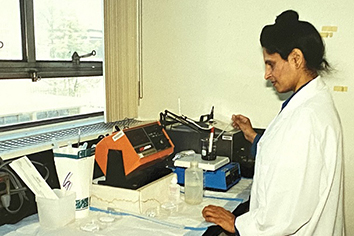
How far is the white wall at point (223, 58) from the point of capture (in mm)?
2180

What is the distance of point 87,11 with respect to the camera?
250cm

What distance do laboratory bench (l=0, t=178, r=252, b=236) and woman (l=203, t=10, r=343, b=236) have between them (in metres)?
0.15

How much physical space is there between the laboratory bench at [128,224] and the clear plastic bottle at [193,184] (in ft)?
0.12

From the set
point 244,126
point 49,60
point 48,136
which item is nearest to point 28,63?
point 49,60

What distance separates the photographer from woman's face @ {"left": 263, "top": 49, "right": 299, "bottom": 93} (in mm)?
1435

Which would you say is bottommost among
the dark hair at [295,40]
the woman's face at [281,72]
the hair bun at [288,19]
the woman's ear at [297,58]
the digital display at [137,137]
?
the digital display at [137,137]

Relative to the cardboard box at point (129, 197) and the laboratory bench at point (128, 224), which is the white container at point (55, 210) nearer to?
the laboratory bench at point (128, 224)

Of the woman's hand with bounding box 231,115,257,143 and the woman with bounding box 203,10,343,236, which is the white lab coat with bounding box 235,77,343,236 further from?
the woman's hand with bounding box 231,115,257,143

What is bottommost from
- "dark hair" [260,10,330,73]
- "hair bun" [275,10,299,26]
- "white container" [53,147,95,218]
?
"white container" [53,147,95,218]

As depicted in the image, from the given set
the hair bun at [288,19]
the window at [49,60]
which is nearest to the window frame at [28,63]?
the window at [49,60]

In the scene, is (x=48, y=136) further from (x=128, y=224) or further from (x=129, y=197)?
(x=128, y=224)

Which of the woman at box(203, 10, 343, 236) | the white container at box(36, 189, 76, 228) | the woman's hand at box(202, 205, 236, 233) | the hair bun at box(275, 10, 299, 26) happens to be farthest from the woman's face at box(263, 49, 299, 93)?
the white container at box(36, 189, 76, 228)

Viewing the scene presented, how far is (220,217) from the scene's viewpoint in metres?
1.54

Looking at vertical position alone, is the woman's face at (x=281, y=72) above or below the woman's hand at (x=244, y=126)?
above
